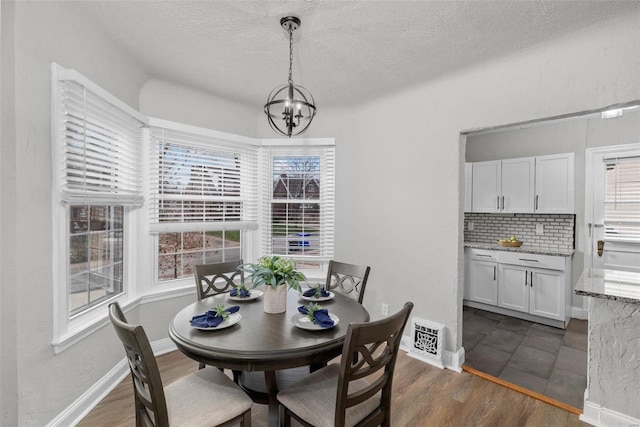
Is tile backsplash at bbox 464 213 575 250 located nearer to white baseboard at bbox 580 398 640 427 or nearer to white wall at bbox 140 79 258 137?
white baseboard at bbox 580 398 640 427

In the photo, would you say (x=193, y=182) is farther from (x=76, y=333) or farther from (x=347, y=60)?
(x=347, y=60)

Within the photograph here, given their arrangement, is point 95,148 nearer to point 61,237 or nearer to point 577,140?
point 61,237

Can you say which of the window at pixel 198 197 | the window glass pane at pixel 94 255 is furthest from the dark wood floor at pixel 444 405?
the window at pixel 198 197

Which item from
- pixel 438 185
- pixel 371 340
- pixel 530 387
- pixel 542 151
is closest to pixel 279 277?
pixel 371 340

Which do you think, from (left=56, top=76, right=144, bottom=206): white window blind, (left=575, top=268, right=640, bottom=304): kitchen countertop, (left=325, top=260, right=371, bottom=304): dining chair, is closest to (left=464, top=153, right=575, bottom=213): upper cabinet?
(left=575, top=268, right=640, bottom=304): kitchen countertop

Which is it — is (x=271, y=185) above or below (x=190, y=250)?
above

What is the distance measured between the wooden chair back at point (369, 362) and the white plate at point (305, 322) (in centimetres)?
30

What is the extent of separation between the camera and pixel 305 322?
5.88ft

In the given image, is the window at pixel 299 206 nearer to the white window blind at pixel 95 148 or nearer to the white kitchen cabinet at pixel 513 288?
the white window blind at pixel 95 148

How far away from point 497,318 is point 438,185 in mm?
2404

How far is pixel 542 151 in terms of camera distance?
4.34 metres

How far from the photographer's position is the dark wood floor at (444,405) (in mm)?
2127

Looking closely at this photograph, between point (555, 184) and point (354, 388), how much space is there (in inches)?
159

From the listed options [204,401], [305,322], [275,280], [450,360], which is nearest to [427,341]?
Answer: [450,360]
